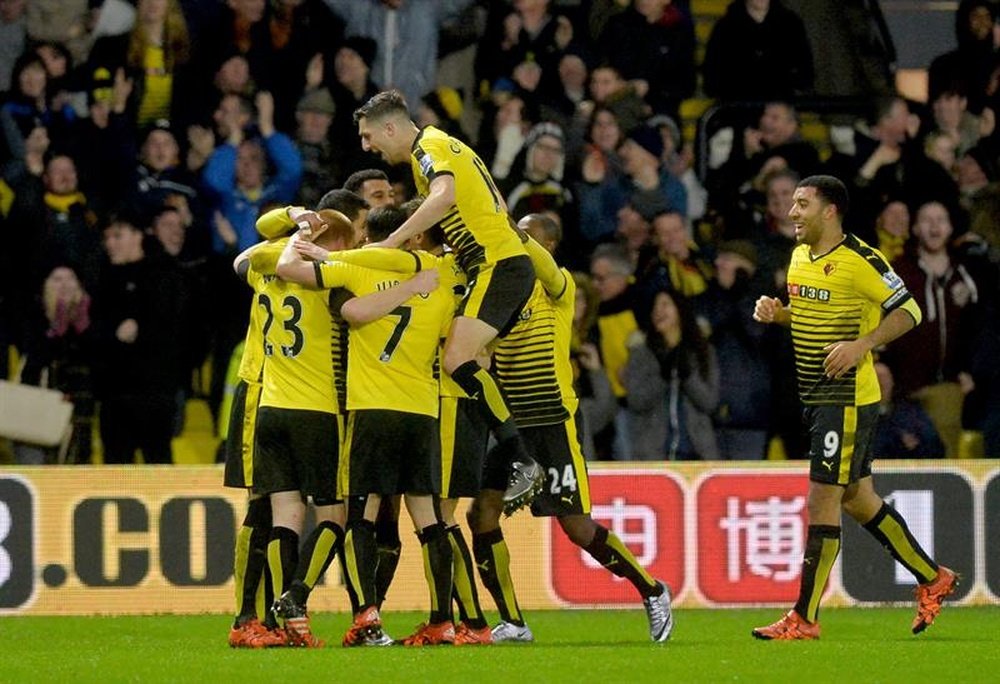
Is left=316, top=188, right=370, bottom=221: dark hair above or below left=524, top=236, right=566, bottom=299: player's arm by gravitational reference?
above

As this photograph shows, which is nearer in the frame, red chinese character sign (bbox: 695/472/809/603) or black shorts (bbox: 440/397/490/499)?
black shorts (bbox: 440/397/490/499)

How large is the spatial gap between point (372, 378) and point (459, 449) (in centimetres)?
98

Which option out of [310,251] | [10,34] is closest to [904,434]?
[310,251]

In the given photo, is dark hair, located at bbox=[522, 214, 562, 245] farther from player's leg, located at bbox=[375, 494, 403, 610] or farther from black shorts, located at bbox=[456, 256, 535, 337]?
player's leg, located at bbox=[375, 494, 403, 610]

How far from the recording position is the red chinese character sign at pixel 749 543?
523 inches

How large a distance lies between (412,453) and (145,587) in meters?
3.50

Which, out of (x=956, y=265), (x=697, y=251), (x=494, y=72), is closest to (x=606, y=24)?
(x=494, y=72)

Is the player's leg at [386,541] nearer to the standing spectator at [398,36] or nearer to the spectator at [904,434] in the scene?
the spectator at [904,434]

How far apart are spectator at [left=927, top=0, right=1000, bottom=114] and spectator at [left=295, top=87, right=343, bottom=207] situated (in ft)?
15.2

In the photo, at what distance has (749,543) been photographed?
1329cm

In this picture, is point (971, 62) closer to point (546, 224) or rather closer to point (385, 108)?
point (546, 224)

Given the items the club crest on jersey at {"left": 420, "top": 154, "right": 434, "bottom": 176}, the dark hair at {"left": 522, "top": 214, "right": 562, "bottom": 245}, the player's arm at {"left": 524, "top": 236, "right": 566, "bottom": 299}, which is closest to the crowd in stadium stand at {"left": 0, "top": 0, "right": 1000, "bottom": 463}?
the dark hair at {"left": 522, "top": 214, "right": 562, "bottom": 245}

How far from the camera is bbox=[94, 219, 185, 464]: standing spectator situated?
14656 mm

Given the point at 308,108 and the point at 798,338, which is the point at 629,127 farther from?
the point at 798,338
